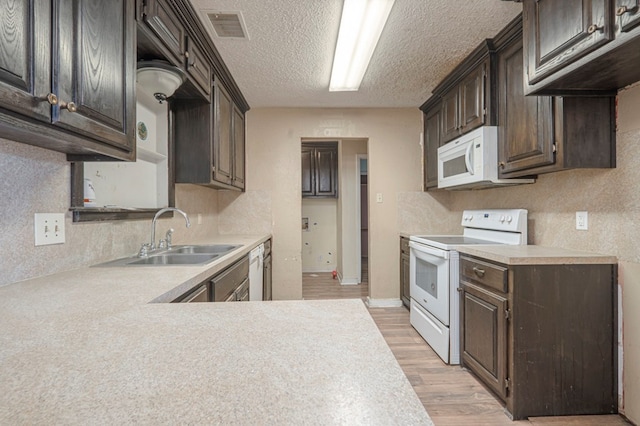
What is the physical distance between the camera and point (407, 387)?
493 millimetres

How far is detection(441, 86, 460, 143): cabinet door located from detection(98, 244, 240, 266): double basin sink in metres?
2.11

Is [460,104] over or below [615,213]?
over

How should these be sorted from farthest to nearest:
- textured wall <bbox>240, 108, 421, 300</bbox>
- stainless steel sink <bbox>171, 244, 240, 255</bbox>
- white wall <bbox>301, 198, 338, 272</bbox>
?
white wall <bbox>301, 198, 338, 272</bbox> → textured wall <bbox>240, 108, 421, 300</bbox> → stainless steel sink <bbox>171, 244, 240, 255</bbox>

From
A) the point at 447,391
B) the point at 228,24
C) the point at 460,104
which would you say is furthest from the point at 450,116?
the point at 447,391

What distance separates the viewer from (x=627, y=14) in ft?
3.42

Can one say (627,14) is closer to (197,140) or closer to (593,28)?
(593,28)

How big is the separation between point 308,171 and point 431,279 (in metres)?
3.20

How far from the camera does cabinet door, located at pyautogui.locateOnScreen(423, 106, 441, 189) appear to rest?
10.3 feet

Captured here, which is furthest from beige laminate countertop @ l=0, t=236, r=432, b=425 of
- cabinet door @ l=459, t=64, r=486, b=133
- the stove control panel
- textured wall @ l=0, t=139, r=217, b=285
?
cabinet door @ l=459, t=64, r=486, b=133

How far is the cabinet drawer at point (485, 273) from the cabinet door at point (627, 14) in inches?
43.8

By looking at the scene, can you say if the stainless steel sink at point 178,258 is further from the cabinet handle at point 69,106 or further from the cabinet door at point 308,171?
the cabinet door at point 308,171

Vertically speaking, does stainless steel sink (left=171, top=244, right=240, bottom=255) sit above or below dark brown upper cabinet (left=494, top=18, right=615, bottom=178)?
below

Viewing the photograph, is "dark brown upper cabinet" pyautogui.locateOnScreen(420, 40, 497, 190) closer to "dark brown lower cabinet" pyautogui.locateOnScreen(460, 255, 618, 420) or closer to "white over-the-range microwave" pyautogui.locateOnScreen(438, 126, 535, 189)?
"white over-the-range microwave" pyautogui.locateOnScreen(438, 126, 535, 189)

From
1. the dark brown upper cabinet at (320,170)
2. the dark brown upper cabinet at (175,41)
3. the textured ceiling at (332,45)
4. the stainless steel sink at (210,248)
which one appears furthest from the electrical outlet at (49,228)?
the dark brown upper cabinet at (320,170)
